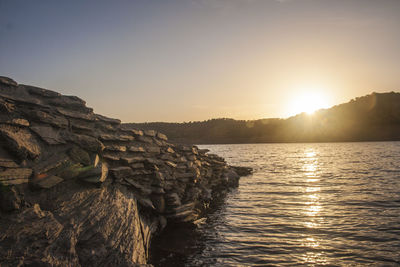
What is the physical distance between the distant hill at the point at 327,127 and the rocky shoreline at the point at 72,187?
3159 inches

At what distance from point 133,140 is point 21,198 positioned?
4.59 metres

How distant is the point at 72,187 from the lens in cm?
575

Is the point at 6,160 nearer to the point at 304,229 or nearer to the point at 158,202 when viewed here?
the point at 158,202

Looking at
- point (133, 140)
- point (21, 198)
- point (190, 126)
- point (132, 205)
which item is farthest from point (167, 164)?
point (190, 126)

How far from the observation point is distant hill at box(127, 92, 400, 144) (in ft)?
316

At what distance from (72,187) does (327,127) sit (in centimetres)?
11553

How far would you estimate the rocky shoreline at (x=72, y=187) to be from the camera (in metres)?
4.12

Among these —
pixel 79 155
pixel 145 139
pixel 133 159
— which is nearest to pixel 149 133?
pixel 145 139

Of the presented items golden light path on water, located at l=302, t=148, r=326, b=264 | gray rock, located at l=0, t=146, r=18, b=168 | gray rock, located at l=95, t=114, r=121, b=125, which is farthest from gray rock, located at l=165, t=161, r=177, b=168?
gray rock, located at l=0, t=146, r=18, b=168

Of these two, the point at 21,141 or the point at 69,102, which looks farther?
the point at 69,102

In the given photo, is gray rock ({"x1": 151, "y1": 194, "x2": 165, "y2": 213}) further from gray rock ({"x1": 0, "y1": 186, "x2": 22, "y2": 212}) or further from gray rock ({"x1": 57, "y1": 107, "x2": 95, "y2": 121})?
gray rock ({"x1": 0, "y1": 186, "x2": 22, "y2": 212})

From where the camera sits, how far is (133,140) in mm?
8953

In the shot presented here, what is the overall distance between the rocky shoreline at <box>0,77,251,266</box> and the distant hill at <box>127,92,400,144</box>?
80228 millimetres

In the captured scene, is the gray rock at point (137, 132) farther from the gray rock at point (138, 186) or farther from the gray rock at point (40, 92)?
the gray rock at point (40, 92)
